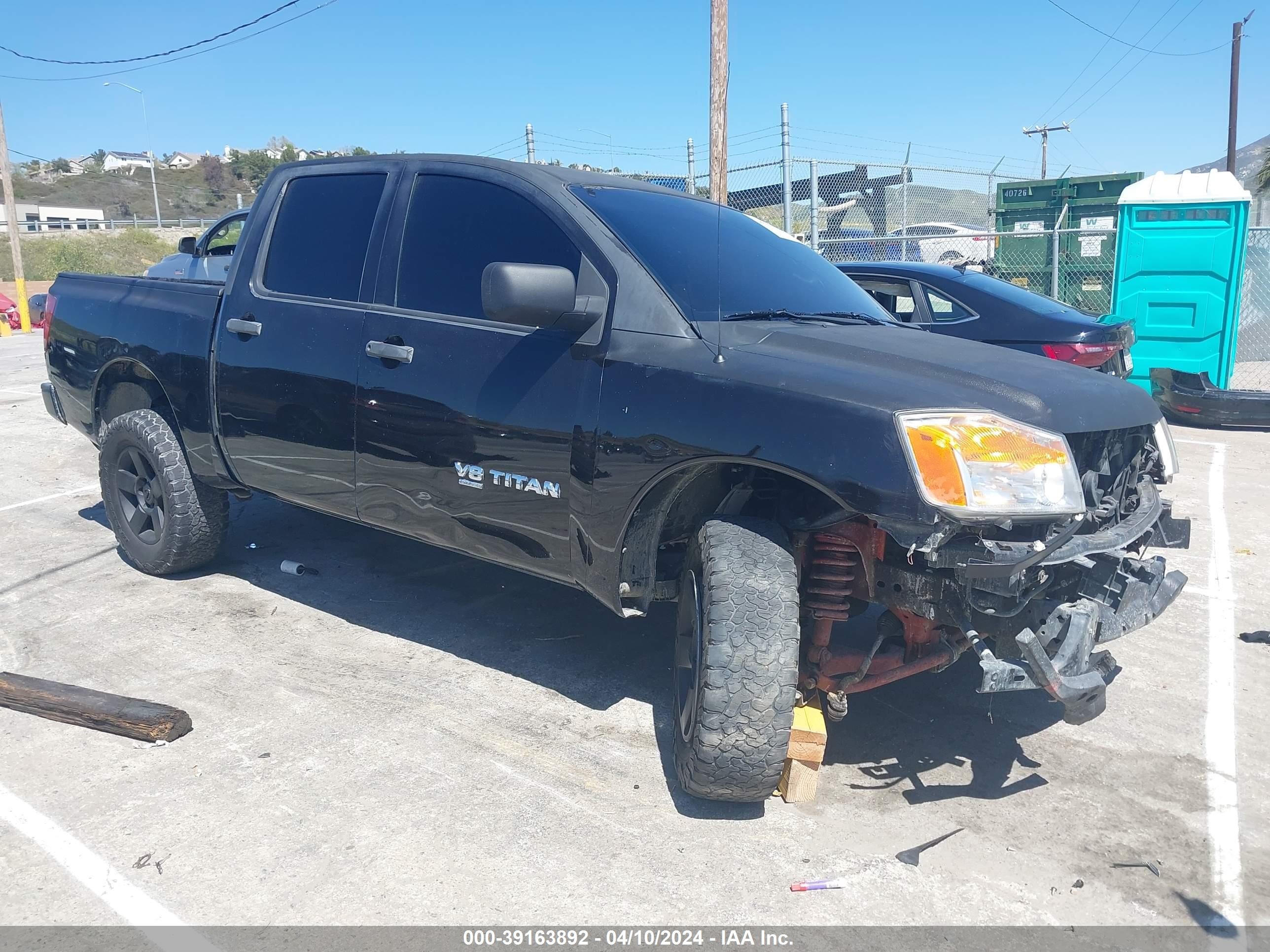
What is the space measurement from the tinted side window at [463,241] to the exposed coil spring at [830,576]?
4.36ft

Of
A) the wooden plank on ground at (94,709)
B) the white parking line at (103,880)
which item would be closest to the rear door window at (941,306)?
the wooden plank on ground at (94,709)

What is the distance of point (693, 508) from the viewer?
354 cm

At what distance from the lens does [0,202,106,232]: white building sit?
167 feet

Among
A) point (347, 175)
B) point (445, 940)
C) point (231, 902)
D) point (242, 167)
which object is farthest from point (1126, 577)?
point (242, 167)

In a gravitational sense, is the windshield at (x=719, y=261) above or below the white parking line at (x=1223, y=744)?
above

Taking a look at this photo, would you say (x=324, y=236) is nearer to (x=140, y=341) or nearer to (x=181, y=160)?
(x=140, y=341)

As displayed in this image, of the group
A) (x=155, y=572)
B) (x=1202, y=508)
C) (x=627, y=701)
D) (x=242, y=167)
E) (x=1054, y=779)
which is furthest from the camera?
(x=242, y=167)

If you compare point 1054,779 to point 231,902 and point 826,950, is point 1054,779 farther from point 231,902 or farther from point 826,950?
point 231,902

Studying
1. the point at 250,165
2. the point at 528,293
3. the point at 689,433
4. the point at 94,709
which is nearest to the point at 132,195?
the point at 250,165

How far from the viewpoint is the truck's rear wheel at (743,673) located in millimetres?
2902

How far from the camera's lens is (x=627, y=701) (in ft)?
12.8

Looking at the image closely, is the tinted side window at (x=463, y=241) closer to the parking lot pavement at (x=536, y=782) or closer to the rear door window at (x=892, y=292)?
the parking lot pavement at (x=536, y=782)

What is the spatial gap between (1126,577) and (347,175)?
3.53 m

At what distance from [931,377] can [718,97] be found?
30.4ft
